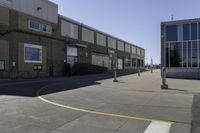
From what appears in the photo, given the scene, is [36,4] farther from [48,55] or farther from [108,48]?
[108,48]

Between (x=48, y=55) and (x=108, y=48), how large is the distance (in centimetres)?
3052

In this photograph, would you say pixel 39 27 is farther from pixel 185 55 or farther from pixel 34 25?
pixel 185 55

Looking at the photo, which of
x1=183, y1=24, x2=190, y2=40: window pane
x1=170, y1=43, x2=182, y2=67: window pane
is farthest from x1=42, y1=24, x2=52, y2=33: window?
x1=183, y1=24, x2=190, y2=40: window pane

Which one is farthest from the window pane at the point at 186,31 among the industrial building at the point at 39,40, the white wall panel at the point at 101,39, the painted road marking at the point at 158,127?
the white wall panel at the point at 101,39

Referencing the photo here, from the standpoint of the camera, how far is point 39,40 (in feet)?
123

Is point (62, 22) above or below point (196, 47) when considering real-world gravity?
→ above

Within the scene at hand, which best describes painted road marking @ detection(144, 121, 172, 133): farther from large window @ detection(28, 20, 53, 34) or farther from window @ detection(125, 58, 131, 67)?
window @ detection(125, 58, 131, 67)

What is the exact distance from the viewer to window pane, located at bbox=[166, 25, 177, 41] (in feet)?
97.6

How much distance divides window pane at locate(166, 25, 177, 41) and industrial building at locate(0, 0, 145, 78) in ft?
63.8

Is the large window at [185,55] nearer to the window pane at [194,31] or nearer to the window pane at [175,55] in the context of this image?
the window pane at [175,55]

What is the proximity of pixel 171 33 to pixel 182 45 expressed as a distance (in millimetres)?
2152

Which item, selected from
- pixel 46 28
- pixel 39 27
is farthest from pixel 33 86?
pixel 46 28

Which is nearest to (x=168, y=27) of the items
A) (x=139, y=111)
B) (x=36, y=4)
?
(x=36, y=4)

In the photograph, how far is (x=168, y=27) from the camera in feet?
99.2
